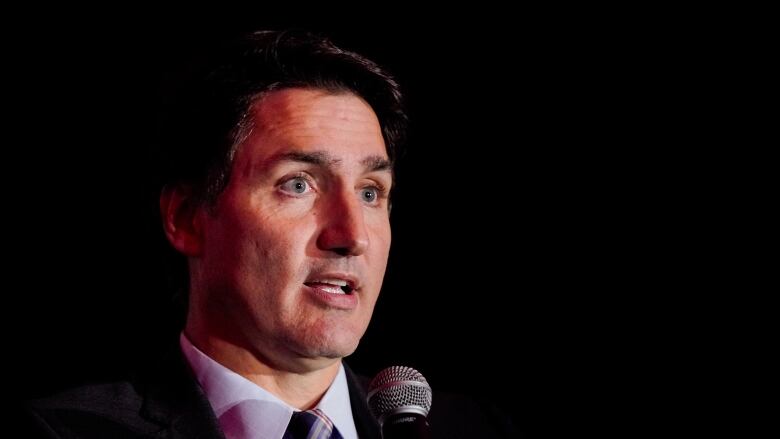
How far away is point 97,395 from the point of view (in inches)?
89.3

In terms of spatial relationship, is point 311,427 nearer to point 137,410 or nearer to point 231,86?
point 137,410

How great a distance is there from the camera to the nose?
7.49ft

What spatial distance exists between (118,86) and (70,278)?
0.74 metres

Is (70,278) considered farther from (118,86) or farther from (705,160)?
(705,160)

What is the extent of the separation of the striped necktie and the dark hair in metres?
0.71

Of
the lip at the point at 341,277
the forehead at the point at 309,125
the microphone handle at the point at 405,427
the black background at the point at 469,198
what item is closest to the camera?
the microphone handle at the point at 405,427

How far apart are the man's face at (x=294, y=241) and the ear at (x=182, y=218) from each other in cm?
4

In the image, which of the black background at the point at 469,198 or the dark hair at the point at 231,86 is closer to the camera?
the dark hair at the point at 231,86

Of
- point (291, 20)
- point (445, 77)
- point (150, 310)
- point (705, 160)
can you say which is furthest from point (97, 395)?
point (705, 160)

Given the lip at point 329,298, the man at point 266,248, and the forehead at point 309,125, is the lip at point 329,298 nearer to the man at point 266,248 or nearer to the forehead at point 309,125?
the man at point 266,248

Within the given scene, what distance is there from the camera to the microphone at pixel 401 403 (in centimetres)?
189

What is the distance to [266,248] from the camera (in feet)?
7.44

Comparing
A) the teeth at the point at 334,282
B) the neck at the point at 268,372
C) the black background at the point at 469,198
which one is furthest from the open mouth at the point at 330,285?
the black background at the point at 469,198

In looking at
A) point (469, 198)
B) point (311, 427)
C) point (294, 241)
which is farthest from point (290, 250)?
point (469, 198)
